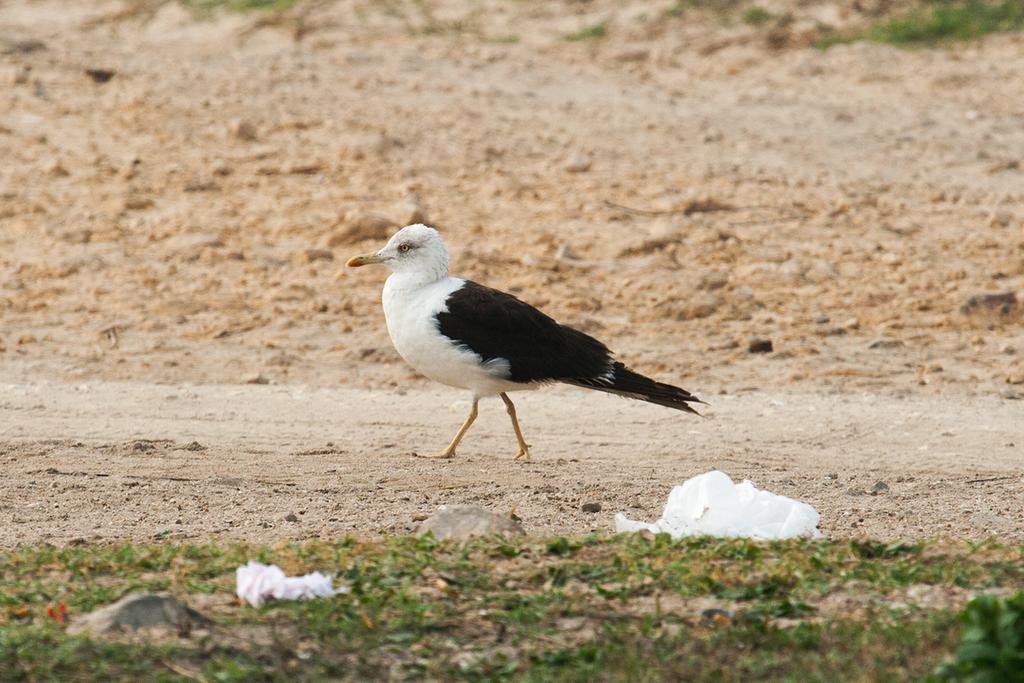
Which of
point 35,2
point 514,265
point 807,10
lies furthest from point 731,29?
point 35,2

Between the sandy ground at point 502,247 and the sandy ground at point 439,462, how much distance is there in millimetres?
28

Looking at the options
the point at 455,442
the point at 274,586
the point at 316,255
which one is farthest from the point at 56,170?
the point at 274,586

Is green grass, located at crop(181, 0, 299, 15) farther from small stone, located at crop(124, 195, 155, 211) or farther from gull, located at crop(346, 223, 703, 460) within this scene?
gull, located at crop(346, 223, 703, 460)

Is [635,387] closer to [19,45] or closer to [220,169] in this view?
[220,169]

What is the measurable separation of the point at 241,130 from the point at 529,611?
9794 millimetres

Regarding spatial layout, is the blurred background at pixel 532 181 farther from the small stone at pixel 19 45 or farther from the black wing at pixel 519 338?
the black wing at pixel 519 338

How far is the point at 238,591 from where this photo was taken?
16.9 ft

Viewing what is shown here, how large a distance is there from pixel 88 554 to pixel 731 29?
12241 mm

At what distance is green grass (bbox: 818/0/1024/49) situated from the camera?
16.5m

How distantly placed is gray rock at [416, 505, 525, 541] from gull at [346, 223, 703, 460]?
2.08 meters

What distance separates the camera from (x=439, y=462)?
807cm

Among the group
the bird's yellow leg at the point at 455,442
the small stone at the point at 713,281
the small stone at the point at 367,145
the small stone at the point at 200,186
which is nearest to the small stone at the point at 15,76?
the small stone at the point at 200,186

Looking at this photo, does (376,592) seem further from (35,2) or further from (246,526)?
(35,2)

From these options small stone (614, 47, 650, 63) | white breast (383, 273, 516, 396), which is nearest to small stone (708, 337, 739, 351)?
white breast (383, 273, 516, 396)
